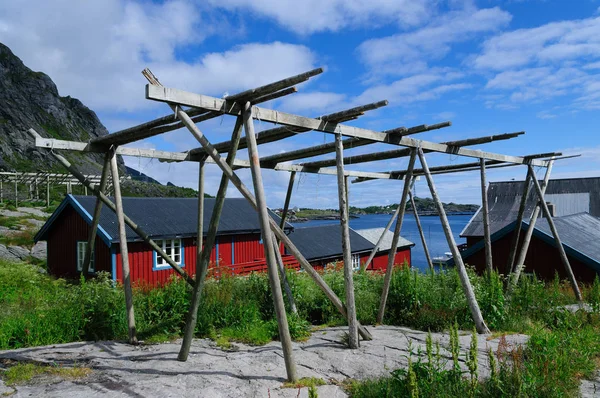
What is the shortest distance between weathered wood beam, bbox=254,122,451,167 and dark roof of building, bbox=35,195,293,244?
28.5 feet

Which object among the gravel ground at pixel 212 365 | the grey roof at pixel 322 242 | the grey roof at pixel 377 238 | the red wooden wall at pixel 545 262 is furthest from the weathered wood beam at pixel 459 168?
Answer: the grey roof at pixel 377 238

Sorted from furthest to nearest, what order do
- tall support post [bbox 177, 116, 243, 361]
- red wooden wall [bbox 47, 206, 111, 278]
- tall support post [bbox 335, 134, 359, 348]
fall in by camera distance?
red wooden wall [bbox 47, 206, 111, 278]
tall support post [bbox 335, 134, 359, 348]
tall support post [bbox 177, 116, 243, 361]

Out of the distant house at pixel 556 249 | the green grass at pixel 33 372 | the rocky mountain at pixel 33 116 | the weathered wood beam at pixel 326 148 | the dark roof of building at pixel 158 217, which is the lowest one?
the green grass at pixel 33 372

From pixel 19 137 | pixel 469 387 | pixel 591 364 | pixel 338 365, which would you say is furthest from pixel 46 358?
pixel 19 137

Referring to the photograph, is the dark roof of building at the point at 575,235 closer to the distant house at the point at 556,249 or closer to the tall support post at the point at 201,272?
the distant house at the point at 556,249

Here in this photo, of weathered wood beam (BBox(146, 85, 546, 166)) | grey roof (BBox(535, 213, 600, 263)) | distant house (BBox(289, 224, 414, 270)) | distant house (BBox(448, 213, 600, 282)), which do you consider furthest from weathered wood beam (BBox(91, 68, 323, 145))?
distant house (BBox(289, 224, 414, 270))

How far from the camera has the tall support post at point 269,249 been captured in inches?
215

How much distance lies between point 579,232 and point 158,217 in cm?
1706

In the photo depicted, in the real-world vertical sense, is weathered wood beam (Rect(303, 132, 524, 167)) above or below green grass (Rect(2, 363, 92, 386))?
above

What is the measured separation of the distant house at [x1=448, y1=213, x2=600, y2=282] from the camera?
50.1 ft

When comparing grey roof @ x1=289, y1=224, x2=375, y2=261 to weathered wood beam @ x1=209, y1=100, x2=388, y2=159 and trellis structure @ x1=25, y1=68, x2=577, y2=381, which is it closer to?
trellis structure @ x1=25, y1=68, x2=577, y2=381

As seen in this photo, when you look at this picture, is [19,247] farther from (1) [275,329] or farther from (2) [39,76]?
(2) [39,76]

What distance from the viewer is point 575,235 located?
1675 cm

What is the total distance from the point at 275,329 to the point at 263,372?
2.06 metres
